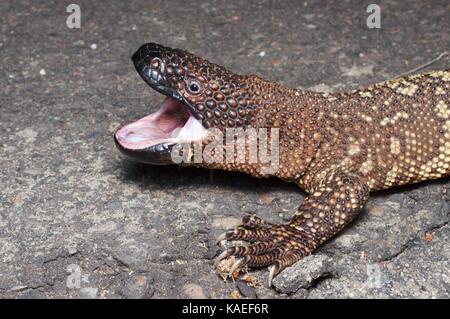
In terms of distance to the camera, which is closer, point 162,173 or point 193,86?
point 193,86

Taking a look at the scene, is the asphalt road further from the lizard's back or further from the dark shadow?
the lizard's back

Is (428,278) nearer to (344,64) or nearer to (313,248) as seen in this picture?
(313,248)

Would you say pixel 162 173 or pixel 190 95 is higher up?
pixel 190 95

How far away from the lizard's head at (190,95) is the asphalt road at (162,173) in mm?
336

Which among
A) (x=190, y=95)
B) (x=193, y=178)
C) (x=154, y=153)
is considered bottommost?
(x=193, y=178)

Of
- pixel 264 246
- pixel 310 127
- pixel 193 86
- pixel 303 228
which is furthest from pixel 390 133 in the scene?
pixel 193 86

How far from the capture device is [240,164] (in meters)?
4.27

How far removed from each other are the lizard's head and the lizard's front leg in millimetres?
605

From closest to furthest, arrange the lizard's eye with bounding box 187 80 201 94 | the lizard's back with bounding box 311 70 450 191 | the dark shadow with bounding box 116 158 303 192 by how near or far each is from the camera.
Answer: the lizard's eye with bounding box 187 80 201 94, the lizard's back with bounding box 311 70 450 191, the dark shadow with bounding box 116 158 303 192

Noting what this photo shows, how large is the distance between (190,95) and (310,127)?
2.44 feet

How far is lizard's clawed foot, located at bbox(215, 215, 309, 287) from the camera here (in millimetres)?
3732

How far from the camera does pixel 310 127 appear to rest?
4.25 metres

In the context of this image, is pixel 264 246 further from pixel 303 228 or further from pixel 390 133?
pixel 390 133

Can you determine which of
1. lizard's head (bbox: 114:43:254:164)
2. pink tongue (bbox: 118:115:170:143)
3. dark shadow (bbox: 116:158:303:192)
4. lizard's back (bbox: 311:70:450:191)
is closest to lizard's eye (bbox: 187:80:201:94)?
lizard's head (bbox: 114:43:254:164)
